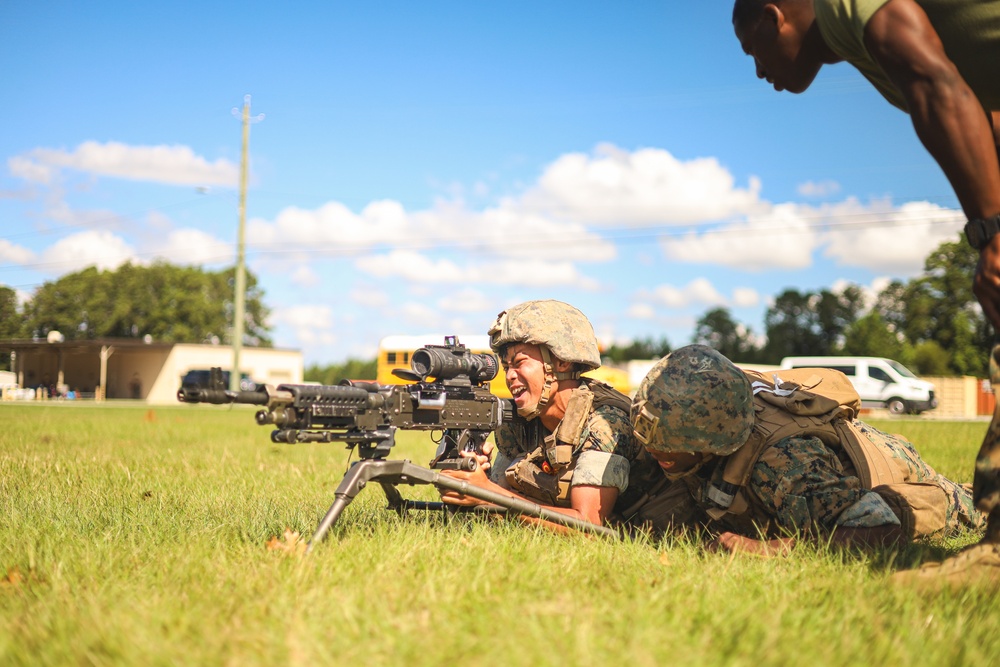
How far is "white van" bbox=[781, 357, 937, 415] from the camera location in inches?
1380

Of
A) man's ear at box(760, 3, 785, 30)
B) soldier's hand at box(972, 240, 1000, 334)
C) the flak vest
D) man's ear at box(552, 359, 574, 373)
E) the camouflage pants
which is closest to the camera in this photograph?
soldier's hand at box(972, 240, 1000, 334)

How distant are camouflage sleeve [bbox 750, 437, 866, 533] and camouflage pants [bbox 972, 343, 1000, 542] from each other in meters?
1.05

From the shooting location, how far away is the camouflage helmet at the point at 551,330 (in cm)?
508

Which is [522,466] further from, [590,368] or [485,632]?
[485,632]

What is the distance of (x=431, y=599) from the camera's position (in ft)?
10.0

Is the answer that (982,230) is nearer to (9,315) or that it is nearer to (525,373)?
(525,373)

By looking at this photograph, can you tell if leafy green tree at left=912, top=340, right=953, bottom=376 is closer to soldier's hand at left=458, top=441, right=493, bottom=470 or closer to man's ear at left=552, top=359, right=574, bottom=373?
man's ear at left=552, top=359, right=574, bottom=373

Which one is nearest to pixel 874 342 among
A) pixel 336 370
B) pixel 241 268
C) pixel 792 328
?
pixel 792 328

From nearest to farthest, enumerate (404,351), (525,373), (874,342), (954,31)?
(954,31) → (525,373) → (404,351) → (874,342)

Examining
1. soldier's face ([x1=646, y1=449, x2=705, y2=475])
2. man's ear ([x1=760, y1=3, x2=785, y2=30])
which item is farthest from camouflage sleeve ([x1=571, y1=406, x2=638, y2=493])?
man's ear ([x1=760, y1=3, x2=785, y2=30])

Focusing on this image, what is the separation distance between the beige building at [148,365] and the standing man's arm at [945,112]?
38.5 m

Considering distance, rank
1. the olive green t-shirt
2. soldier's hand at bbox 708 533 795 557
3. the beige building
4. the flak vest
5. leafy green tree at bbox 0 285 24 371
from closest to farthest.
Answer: the olive green t-shirt → soldier's hand at bbox 708 533 795 557 → the flak vest → leafy green tree at bbox 0 285 24 371 → the beige building

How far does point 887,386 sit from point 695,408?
35.3 meters

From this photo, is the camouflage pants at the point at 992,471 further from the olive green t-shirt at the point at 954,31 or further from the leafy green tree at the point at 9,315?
the leafy green tree at the point at 9,315
